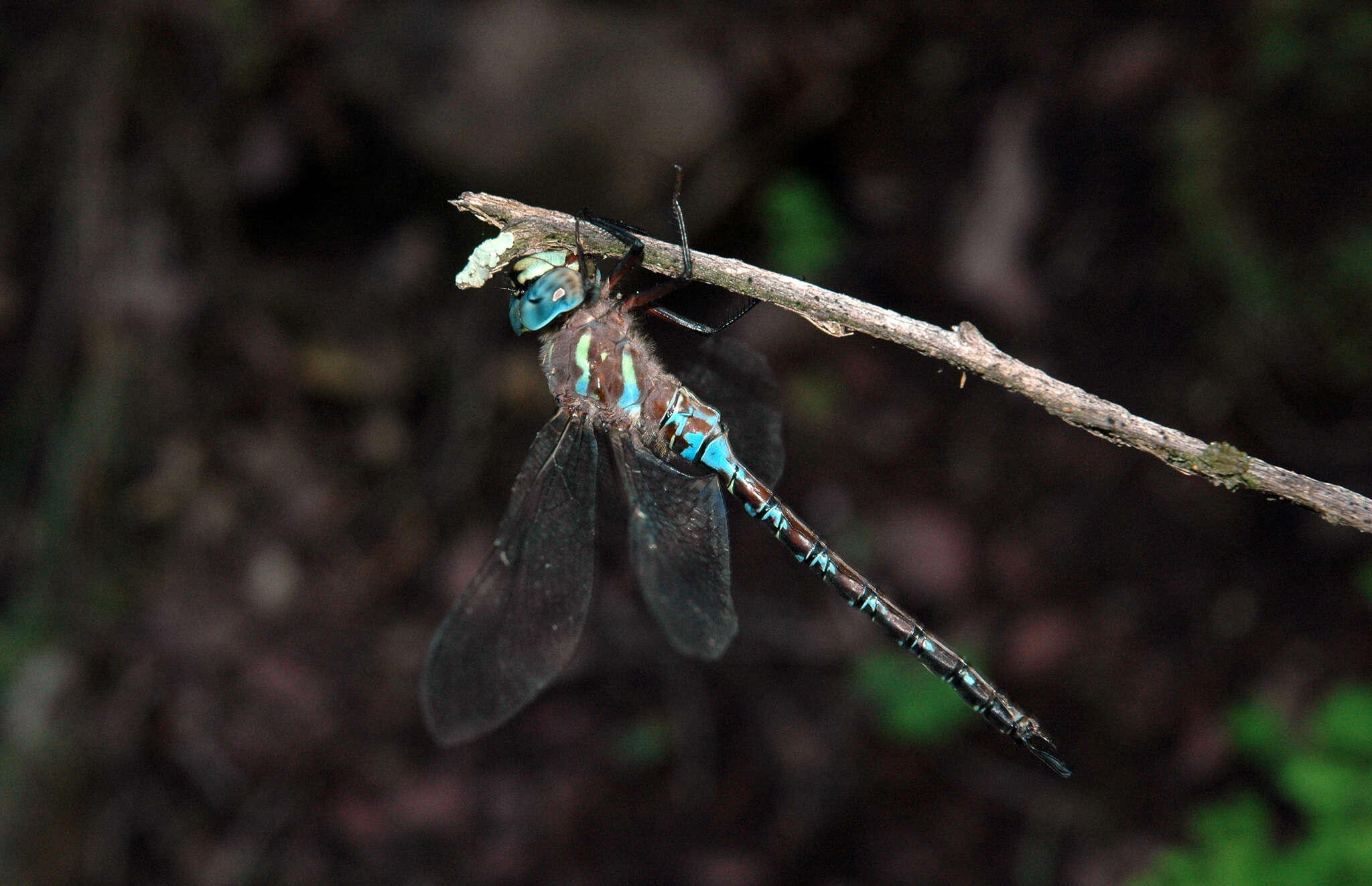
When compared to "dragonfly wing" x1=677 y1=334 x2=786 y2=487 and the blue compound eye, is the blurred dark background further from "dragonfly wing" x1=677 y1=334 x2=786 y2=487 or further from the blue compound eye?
the blue compound eye

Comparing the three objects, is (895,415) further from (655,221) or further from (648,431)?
(648,431)

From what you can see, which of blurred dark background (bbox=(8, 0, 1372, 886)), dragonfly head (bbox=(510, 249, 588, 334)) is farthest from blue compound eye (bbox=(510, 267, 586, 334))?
blurred dark background (bbox=(8, 0, 1372, 886))

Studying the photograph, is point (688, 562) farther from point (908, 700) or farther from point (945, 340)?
point (908, 700)

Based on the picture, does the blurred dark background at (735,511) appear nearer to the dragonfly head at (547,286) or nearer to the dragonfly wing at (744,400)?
the dragonfly wing at (744,400)

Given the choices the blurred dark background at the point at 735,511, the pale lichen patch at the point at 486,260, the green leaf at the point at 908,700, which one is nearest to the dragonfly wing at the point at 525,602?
the pale lichen patch at the point at 486,260

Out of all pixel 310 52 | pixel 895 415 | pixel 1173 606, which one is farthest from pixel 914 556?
pixel 310 52

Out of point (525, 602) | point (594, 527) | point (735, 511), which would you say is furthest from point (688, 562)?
point (735, 511)
